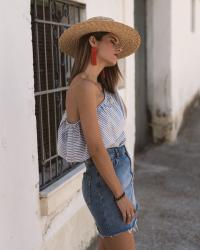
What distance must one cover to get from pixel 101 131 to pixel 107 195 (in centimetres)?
32

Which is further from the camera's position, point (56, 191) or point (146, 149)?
point (146, 149)

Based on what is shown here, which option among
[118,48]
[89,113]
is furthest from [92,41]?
[89,113]

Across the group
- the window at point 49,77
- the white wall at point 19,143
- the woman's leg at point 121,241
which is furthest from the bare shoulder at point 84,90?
the window at point 49,77

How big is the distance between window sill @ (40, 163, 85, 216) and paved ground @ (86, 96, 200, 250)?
74 centimetres

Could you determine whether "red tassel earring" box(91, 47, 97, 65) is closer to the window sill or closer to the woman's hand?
the woman's hand

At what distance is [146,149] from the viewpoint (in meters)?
7.98

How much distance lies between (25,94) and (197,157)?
507 cm

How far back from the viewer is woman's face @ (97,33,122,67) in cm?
240

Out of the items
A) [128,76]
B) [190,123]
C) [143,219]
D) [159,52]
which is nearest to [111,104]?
[143,219]

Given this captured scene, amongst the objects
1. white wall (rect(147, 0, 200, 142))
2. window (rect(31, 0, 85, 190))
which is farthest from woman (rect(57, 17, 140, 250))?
white wall (rect(147, 0, 200, 142))

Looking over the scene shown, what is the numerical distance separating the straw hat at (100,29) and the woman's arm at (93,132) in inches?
12.1

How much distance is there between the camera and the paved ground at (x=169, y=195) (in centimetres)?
428

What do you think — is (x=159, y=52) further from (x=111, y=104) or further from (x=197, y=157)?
(x=111, y=104)

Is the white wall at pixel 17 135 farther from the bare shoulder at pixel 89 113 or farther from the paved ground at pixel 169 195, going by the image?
the paved ground at pixel 169 195
